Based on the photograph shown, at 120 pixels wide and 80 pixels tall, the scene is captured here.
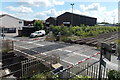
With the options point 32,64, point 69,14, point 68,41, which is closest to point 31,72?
point 32,64

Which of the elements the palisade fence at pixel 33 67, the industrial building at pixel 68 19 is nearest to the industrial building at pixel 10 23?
the industrial building at pixel 68 19

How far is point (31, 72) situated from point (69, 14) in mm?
31200

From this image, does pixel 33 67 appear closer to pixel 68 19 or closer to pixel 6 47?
pixel 6 47

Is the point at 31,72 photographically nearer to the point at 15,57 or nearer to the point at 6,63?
the point at 6,63

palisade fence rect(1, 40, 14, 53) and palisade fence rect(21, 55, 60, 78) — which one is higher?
palisade fence rect(1, 40, 14, 53)

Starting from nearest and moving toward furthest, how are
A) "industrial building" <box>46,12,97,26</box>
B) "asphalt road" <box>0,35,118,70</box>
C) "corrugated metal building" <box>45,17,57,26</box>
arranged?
"asphalt road" <box>0,35,118,70</box>, "industrial building" <box>46,12,97,26</box>, "corrugated metal building" <box>45,17,57,26</box>

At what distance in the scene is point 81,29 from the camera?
28.8m

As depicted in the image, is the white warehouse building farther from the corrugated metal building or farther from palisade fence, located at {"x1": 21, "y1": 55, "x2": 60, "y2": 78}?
palisade fence, located at {"x1": 21, "y1": 55, "x2": 60, "y2": 78}

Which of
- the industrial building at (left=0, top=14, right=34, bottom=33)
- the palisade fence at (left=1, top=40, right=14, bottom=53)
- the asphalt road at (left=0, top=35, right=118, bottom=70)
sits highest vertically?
the industrial building at (left=0, top=14, right=34, bottom=33)

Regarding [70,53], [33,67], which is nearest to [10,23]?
[70,53]

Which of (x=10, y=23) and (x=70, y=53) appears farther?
(x=10, y=23)

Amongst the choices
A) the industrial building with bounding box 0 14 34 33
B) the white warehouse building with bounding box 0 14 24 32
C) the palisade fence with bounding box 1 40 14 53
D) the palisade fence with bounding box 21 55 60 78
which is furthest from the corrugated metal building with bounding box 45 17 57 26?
the palisade fence with bounding box 21 55 60 78

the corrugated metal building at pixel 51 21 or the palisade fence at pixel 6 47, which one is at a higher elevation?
the corrugated metal building at pixel 51 21

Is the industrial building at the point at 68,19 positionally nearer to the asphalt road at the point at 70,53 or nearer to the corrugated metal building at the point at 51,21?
the corrugated metal building at the point at 51,21
